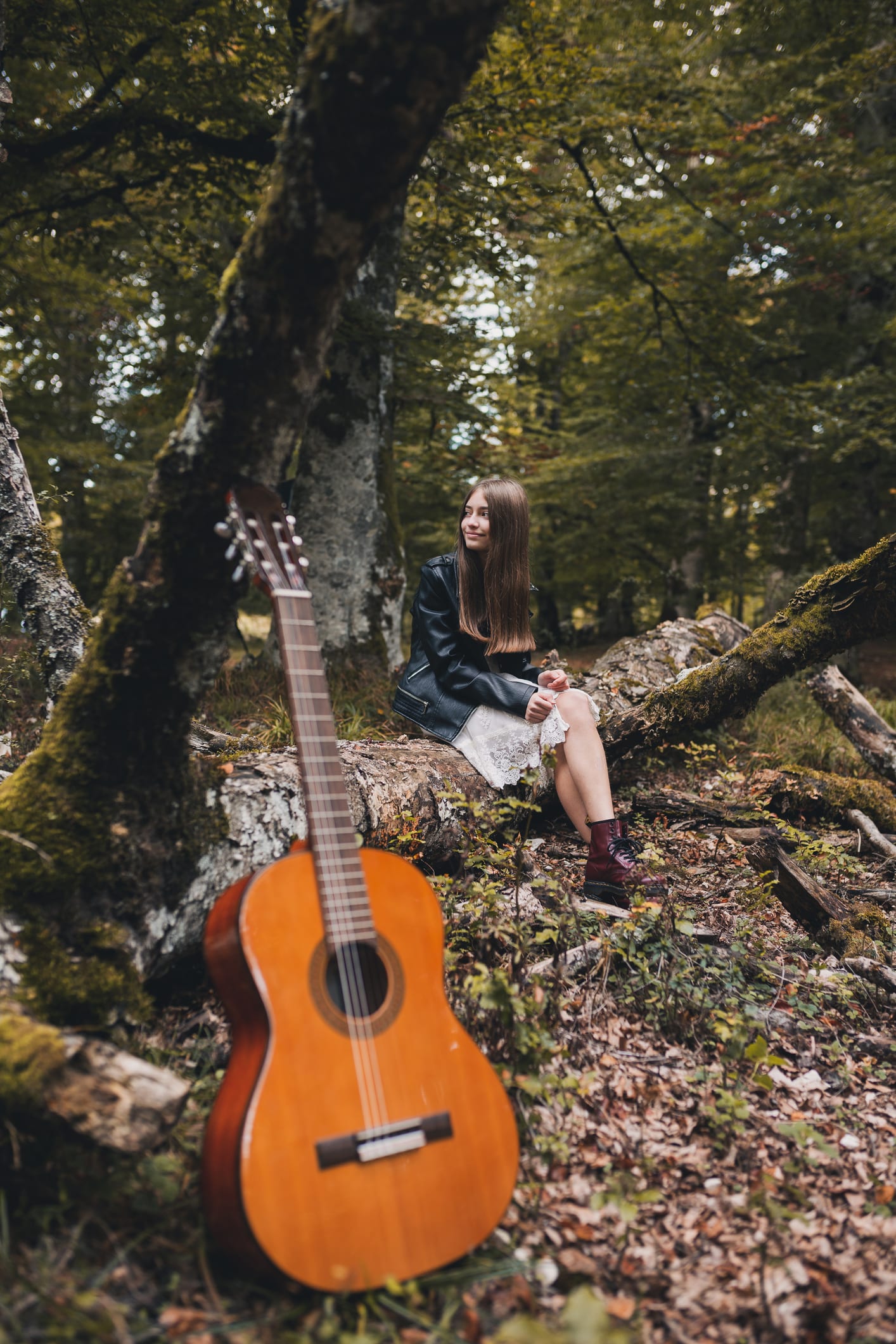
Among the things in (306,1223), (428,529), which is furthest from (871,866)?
(428,529)

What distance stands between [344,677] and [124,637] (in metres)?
4.11

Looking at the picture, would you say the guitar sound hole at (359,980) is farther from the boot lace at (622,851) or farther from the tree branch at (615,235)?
the tree branch at (615,235)

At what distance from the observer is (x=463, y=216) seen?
634cm

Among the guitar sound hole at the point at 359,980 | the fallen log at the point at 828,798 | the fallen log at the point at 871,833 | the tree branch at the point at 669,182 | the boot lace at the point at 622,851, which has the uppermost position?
the tree branch at the point at 669,182

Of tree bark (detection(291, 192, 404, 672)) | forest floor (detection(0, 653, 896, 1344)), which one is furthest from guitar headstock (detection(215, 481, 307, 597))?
tree bark (detection(291, 192, 404, 672))

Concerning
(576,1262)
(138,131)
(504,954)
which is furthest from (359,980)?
(138,131)

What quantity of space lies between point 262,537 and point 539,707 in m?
1.92

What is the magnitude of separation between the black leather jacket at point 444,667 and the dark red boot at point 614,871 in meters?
0.71

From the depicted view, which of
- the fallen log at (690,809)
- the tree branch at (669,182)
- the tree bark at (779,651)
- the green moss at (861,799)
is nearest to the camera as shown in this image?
the tree bark at (779,651)

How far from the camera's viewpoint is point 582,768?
3666mm

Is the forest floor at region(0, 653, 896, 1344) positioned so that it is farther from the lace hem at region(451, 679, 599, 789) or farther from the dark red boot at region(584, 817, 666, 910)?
the lace hem at region(451, 679, 599, 789)

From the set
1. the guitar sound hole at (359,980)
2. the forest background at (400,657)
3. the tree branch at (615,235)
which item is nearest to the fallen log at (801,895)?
the forest background at (400,657)

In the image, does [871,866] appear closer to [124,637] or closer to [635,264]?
[124,637]

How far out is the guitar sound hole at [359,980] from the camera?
179cm
